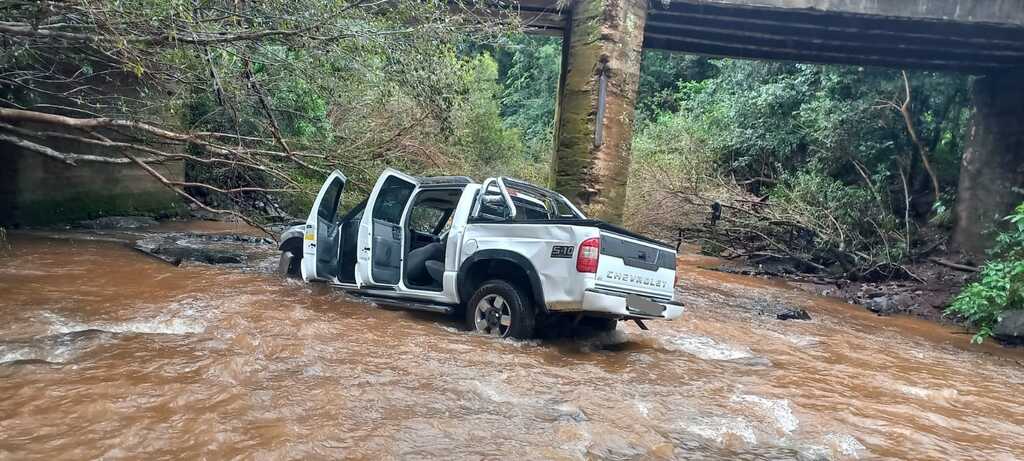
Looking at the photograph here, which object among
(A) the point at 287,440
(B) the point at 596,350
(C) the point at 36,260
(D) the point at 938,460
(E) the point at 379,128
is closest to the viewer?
(A) the point at 287,440

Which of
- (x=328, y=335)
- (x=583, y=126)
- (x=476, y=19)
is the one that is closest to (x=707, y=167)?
(x=583, y=126)

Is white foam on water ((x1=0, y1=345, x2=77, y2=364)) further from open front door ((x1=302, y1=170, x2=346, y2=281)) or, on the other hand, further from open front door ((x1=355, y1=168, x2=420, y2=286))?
open front door ((x1=302, y1=170, x2=346, y2=281))

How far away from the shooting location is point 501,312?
6336mm

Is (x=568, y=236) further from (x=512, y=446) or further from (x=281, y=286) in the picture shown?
(x=281, y=286)

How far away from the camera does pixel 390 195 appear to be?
24.5ft

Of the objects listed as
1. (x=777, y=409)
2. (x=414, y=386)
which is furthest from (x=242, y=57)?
(x=777, y=409)

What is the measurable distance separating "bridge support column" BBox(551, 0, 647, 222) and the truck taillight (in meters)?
5.24

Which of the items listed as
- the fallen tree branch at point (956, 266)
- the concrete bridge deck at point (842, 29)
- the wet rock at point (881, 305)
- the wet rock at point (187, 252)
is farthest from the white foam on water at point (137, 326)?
the fallen tree branch at point (956, 266)

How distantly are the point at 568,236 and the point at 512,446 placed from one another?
2.51m

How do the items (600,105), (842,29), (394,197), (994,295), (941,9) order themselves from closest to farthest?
(394,197) → (994,295) → (600,105) → (941,9) → (842,29)

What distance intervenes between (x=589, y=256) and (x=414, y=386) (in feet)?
6.23

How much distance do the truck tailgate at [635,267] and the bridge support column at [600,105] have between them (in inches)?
174

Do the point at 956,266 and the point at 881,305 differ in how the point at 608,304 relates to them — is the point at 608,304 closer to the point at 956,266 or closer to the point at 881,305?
the point at 881,305

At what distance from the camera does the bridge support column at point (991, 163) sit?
14.9 meters
